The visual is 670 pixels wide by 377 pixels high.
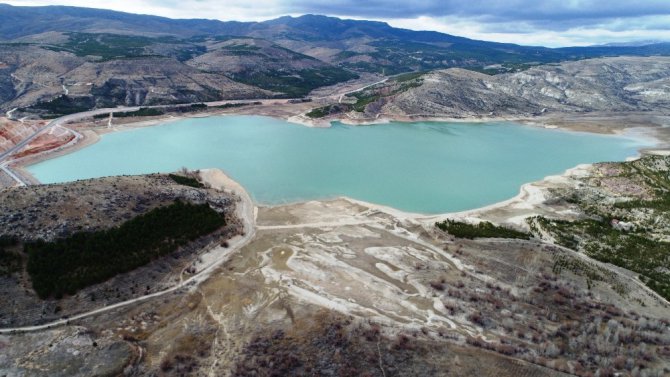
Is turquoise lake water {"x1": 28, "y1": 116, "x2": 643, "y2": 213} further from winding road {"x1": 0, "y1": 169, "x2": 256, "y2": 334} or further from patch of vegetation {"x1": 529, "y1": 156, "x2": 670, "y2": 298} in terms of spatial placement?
patch of vegetation {"x1": 529, "y1": 156, "x2": 670, "y2": 298}

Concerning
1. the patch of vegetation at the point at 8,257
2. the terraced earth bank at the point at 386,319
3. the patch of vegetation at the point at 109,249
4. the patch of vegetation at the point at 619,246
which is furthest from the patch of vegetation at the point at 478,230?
the patch of vegetation at the point at 8,257

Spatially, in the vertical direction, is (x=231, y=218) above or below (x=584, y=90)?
below

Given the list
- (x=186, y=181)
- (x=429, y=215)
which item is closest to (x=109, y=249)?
A: (x=186, y=181)

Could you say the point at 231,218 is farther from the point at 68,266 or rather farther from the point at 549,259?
the point at 549,259

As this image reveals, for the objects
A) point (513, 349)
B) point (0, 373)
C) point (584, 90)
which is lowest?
point (0, 373)

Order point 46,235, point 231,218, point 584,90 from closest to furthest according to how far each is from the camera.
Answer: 1. point 46,235
2. point 231,218
3. point 584,90

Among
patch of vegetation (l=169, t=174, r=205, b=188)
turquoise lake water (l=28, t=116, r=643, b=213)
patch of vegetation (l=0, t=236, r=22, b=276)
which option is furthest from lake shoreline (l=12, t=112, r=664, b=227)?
patch of vegetation (l=0, t=236, r=22, b=276)

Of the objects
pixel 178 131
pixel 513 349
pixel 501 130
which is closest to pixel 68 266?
pixel 513 349

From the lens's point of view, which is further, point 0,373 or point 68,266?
point 68,266

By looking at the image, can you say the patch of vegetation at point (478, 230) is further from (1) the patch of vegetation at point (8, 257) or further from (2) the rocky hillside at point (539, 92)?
(2) the rocky hillside at point (539, 92)
